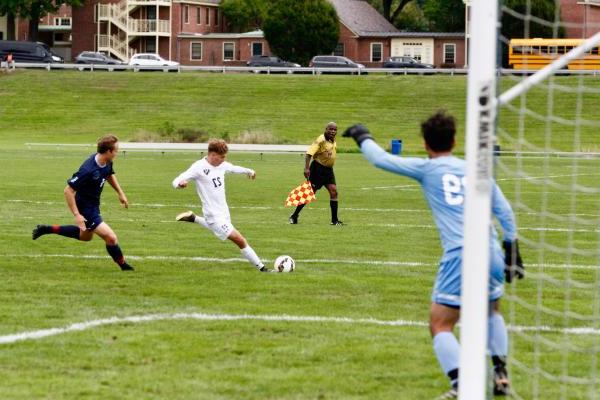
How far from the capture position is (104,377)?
8.48 metres

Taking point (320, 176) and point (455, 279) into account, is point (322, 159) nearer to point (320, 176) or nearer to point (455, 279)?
point (320, 176)

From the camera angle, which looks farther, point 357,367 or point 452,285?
point 357,367

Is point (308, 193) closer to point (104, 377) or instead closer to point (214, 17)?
point (104, 377)

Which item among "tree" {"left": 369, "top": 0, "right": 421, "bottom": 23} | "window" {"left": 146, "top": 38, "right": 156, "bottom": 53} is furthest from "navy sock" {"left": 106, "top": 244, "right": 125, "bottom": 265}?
"tree" {"left": 369, "top": 0, "right": 421, "bottom": 23}

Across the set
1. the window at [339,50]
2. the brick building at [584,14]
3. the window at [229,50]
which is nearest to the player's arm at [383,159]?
the brick building at [584,14]

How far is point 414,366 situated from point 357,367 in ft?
1.40

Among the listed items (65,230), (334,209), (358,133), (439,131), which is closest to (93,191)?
(65,230)

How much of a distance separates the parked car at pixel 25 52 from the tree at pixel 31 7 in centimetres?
659

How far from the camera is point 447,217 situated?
7.85m

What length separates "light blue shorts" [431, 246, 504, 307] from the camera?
768 cm

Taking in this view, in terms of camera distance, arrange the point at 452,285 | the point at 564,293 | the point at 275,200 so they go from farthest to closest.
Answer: the point at 275,200, the point at 564,293, the point at 452,285

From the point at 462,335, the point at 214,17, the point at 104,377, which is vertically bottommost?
the point at 104,377

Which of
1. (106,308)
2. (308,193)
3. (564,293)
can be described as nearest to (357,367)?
(106,308)

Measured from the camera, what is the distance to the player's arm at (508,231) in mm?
7758
